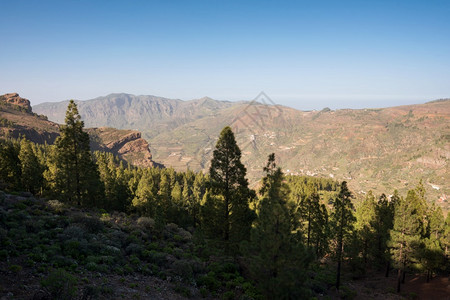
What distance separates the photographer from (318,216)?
125 ft

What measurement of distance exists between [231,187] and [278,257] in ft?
28.2

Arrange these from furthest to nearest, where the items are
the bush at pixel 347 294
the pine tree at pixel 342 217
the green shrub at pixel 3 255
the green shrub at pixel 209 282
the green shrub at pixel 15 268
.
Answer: the pine tree at pixel 342 217 → the bush at pixel 347 294 → the green shrub at pixel 209 282 → the green shrub at pixel 3 255 → the green shrub at pixel 15 268

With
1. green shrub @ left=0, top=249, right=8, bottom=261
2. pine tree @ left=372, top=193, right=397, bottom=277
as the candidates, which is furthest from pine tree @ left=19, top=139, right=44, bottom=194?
pine tree @ left=372, top=193, right=397, bottom=277

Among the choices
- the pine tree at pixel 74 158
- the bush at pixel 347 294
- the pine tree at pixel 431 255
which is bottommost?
the bush at pixel 347 294

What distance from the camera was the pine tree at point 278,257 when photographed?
1370 centimetres

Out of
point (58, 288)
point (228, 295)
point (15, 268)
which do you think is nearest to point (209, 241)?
point (228, 295)

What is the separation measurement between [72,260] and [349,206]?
2830cm

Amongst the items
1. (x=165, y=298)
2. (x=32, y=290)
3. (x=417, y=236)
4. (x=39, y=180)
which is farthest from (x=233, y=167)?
(x=39, y=180)

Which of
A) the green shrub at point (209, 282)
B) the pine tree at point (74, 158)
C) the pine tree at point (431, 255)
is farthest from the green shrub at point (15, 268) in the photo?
the pine tree at point (431, 255)

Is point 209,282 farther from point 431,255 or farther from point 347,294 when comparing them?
point 431,255

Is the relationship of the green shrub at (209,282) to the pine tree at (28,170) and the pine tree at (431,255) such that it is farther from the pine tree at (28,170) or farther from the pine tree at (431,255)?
the pine tree at (28,170)

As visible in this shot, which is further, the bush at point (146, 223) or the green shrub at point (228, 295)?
the bush at point (146, 223)

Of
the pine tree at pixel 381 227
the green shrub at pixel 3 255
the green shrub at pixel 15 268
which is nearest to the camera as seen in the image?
the green shrub at pixel 15 268

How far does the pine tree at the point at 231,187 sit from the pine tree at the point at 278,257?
242 inches
